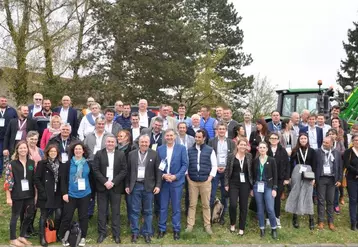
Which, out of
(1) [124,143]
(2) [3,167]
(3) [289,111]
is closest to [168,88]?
(3) [289,111]

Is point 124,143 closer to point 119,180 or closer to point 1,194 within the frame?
point 119,180

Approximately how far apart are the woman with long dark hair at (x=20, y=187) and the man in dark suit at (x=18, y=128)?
2294 mm

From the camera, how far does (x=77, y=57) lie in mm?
18469

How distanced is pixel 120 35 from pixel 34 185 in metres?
13.8

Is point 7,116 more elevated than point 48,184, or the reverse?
point 7,116

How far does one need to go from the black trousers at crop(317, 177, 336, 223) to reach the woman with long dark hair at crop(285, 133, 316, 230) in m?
0.19

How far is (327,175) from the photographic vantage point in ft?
23.3

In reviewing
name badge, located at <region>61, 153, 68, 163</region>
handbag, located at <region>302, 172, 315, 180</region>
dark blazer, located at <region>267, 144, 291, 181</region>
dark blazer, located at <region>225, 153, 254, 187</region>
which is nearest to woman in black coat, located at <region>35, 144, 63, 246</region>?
name badge, located at <region>61, 153, 68, 163</region>

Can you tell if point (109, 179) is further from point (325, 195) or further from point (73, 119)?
point (325, 195)

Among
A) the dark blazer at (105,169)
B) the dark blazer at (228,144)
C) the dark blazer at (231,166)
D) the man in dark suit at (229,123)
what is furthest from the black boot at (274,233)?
the dark blazer at (105,169)

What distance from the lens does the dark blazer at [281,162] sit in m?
6.89

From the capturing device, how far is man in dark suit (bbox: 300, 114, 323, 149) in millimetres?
7813

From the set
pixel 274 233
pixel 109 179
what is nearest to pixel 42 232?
pixel 109 179

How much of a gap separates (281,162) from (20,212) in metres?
4.67
